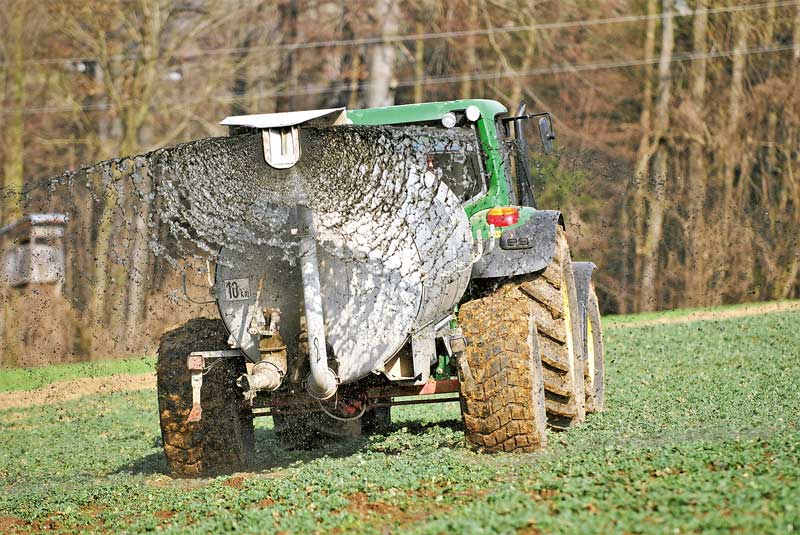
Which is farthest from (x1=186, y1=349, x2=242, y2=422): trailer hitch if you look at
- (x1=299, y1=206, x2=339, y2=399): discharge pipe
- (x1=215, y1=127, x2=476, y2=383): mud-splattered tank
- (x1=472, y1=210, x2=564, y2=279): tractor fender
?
(x1=472, y1=210, x2=564, y2=279): tractor fender

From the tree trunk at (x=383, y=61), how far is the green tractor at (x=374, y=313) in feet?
59.5

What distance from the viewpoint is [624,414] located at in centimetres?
977

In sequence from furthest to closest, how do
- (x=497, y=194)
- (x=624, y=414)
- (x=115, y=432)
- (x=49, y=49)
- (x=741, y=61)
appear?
(x=741, y=61)
(x=49, y=49)
(x=115, y=432)
(x=624, y=414)
(x=497, y=194)

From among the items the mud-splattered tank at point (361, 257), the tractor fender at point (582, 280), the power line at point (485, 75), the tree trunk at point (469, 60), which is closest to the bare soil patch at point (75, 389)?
the tractor fender at point (582, 280)

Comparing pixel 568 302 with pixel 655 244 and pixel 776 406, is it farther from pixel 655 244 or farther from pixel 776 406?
pixel 655 244

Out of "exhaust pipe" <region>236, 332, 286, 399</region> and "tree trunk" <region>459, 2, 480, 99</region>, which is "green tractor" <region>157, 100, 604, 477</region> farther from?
"tree trunk" <region>459, 2, 480, 99</region>

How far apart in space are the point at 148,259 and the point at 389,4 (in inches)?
570

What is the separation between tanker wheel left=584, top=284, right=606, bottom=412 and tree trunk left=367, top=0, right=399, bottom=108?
16184mm

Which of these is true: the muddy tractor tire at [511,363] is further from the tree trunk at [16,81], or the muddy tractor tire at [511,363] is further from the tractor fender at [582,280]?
the tree trunk at [16,81]

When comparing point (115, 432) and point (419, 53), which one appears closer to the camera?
point (115, 432)

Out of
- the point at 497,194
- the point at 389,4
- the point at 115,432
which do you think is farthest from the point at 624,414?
the point at 389,4

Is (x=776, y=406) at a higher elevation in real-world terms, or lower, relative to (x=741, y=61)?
lower

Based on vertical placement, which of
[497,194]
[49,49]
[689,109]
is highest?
[49,49]

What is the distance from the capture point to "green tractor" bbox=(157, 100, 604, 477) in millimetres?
7215
